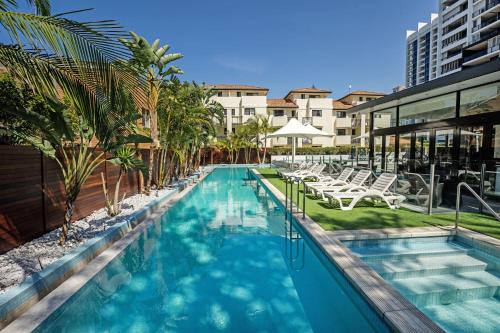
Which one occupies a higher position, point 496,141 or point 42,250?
point 496,141

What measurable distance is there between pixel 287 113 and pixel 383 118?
1172 inches

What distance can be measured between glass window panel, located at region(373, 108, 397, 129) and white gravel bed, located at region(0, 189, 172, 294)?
1440 centimetres

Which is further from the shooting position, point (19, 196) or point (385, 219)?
point (385, 219)

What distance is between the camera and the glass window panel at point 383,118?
16.2 metres

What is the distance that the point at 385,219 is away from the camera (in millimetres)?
7434

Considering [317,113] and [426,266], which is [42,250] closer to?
[426,266]

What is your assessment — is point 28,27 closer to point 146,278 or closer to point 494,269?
point 146,278

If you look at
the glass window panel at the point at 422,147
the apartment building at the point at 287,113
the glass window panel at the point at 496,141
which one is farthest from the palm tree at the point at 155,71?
the apartment building at the point at 287,113

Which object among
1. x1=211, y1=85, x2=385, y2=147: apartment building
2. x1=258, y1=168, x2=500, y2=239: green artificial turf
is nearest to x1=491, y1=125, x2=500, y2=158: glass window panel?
x1=258, y1=168, x2=500, y2=239: green artificial turf

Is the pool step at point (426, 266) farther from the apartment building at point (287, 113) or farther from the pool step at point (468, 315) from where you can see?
the apartment building at point (287, 113)

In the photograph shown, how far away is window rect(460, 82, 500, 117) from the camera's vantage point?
A: 9788mm

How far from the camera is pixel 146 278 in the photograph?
5043mm

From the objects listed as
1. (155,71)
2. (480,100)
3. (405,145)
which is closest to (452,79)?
(480,100)

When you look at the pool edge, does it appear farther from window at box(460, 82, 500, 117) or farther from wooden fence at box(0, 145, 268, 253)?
window at box(460, 82, 500, 117)
